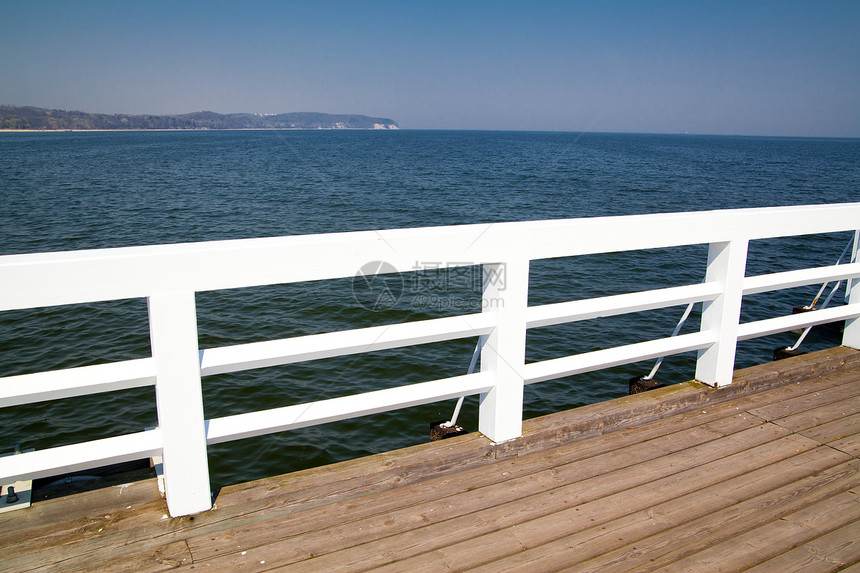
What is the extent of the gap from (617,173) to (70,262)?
54913mm

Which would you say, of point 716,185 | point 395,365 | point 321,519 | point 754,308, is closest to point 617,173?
point 716,185

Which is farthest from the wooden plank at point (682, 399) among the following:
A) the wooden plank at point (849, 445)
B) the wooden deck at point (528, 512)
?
the wooden plank at point (849, 445)

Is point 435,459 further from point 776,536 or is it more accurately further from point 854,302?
point 854,302

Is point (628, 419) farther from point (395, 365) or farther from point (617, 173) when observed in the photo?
point (617, 173)

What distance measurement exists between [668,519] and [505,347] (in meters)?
0.98

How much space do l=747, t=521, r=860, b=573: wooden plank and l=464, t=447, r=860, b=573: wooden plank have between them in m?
0.26

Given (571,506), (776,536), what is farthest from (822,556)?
(571,506)

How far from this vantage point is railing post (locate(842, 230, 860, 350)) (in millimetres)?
4254

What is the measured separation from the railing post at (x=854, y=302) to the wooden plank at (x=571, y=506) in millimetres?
1681

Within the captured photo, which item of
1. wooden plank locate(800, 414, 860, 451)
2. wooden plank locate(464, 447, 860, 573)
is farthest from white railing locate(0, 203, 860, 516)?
wooden plank locate(800, 414, 860, 451)

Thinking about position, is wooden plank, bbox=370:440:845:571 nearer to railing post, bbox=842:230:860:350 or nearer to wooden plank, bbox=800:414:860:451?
wooden plank, bbox=800:414:860:451

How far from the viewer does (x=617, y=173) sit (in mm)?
53062

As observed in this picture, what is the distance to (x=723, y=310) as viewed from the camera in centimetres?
347
